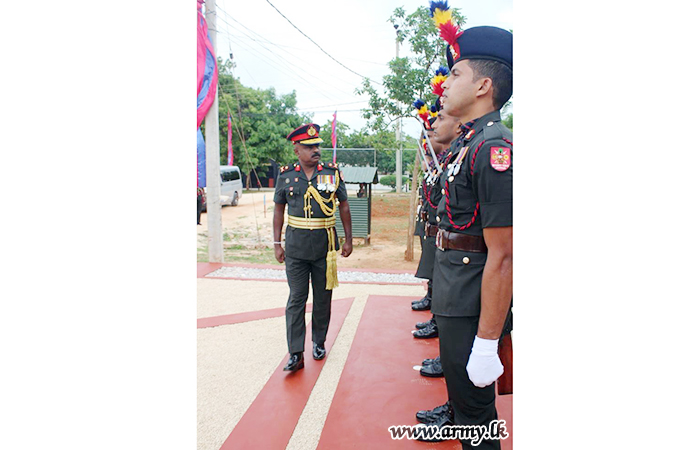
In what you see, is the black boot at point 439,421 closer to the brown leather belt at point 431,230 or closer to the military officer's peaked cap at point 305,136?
the brown leather belt at point 431,230

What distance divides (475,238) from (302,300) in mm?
2100

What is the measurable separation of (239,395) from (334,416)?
2.52 feet

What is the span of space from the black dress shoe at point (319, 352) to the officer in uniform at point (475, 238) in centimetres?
198

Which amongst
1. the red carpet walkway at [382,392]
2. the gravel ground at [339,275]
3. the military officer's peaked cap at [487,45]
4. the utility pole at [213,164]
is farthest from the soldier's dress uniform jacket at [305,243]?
the utility pole at [213,164]

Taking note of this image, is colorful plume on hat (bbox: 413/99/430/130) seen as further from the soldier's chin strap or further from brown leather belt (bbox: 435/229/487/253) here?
brown leather belt (bbox: 435/229/487/253)

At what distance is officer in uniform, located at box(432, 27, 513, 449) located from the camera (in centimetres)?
163

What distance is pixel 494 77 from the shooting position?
5.94ft

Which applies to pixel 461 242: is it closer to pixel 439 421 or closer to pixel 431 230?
pixel 439 421

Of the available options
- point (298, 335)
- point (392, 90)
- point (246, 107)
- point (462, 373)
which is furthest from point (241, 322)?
point (246, 107)

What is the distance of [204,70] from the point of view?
7.66 m

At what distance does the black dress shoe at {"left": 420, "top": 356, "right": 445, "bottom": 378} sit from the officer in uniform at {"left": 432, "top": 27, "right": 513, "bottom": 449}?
1.48 meters

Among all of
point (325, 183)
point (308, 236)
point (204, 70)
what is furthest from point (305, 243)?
point (204, 70)

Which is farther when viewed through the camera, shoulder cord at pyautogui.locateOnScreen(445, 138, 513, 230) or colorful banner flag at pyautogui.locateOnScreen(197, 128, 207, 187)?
colorful banner flag at pyautogui.locateOnScreen(197, 128, 207, 187)

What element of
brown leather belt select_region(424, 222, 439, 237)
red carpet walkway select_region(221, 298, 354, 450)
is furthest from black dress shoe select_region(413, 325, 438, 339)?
red carpet walkway select_region(221, 298, 354, 450)
